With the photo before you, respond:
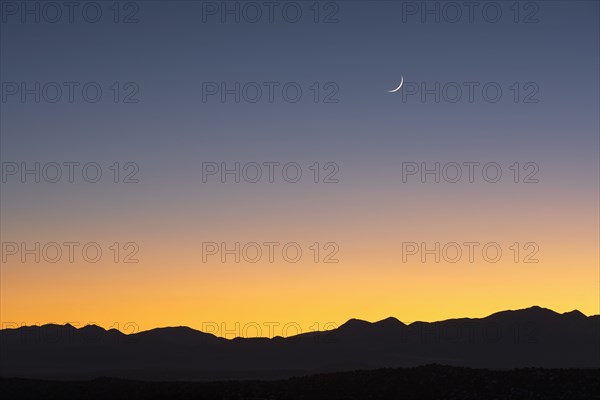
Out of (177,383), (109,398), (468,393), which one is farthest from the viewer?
(177,383)

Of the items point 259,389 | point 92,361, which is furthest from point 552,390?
point 92,361

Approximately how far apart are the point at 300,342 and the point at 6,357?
65.4 meters


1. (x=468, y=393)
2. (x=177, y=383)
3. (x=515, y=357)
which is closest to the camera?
(x=468, y=393)

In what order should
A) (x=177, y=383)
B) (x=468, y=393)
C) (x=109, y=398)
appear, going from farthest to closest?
(x=177, y=383)
(x=109, y=398)
(x=468, y=393)

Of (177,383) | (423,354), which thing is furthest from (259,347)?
(177,383)

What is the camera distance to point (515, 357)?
184 m

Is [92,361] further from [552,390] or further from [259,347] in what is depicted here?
[552,390]

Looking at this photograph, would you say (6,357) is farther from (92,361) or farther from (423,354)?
(423,354)

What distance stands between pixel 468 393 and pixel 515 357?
145739 mm

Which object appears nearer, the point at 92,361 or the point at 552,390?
the point at 552,390

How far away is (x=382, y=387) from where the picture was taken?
4703cm

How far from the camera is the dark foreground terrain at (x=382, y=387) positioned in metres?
45.3

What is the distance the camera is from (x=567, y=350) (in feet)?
630

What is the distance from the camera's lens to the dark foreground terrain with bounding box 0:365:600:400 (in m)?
45.3
